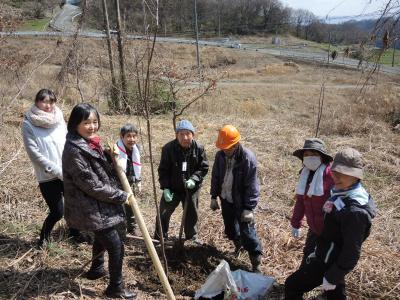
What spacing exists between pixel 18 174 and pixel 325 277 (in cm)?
415

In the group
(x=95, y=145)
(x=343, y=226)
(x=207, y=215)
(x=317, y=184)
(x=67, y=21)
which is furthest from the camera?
→ (x=67, y=21)

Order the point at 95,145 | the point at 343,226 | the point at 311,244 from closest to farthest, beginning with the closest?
the point at 343,226 → the point at 95,145 → the point at 311,244

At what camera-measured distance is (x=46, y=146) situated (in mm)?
3447

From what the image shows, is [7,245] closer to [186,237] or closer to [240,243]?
[186,237]

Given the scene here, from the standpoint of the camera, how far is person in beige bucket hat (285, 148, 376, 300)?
2.37 metres

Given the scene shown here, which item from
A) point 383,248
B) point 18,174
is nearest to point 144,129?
point 18,174

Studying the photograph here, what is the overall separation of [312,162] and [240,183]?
771 millimetres

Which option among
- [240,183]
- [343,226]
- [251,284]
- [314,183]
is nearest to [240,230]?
[240,183]

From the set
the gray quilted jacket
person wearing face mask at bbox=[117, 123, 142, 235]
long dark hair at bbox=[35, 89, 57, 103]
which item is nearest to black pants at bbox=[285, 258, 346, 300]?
the gray quilted jacket

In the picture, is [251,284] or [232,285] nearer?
[232,285]

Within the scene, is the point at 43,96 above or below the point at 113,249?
above

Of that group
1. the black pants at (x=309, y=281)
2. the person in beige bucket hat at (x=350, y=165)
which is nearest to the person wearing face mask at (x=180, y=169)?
the black pants at (x=309, y=281)

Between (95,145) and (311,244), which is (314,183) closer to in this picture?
(311,244)

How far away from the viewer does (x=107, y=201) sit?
2738 mm
